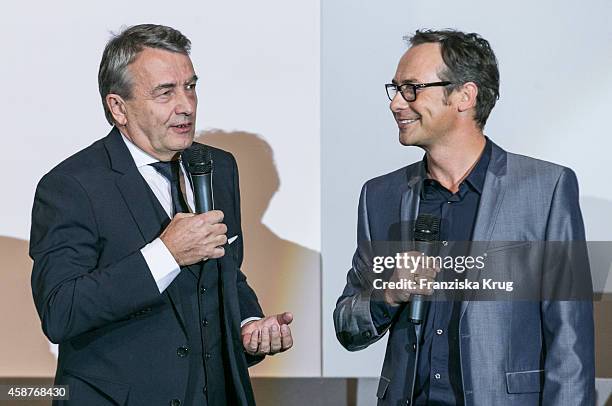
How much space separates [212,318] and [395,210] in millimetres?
626

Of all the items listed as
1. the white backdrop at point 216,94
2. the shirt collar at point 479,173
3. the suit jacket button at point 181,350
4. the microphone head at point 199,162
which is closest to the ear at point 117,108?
the microphone head at point 199,162

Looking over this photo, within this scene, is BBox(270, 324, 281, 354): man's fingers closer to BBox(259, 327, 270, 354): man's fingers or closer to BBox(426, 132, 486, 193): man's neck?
BBox(259, 327, 270, 354): man's fingers

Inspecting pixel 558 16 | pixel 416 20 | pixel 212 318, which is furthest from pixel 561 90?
pixel 212 318

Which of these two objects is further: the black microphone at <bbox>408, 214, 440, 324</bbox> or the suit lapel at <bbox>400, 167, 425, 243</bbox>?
the suit lapel at <bbox>400, 167, 425, 243</bbox>

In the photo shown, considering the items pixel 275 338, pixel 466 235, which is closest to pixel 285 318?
pixel 275 338

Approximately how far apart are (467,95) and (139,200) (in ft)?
3.22

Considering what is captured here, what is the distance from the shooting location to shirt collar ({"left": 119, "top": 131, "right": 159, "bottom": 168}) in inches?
106

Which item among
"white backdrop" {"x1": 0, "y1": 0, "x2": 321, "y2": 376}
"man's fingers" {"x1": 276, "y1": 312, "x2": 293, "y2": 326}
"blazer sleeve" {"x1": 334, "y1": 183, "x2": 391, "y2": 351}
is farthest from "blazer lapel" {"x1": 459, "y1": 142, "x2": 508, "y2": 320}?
"white backdrop" {"x1": 0, "y1": 0, "x2": 321, "y2": 376}

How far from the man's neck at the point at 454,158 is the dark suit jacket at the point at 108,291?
644mm

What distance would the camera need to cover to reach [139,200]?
8.53 feet

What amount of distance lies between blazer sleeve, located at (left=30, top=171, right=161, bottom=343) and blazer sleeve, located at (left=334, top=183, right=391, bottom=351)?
0.61 metres

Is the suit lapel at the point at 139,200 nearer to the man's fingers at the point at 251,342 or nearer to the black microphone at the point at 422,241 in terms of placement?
the man's fingers at the point at 251,342

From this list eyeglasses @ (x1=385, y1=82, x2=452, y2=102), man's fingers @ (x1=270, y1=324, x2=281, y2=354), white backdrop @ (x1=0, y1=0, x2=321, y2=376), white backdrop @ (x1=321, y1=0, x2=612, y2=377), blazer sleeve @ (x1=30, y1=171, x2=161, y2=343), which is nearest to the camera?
blazer sleeve @ (x1=30, y1=171, x2=161, y2=343)
